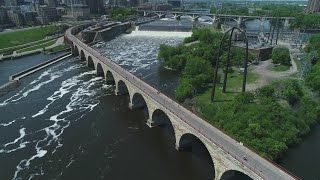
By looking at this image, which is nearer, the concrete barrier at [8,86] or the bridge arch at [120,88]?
the bridge arch at [120,88]

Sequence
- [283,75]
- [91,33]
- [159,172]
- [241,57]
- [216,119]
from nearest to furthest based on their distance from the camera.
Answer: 1. [159,172]
2. [216,119]
3. [283,75]
4. [241,57]
5. [91,33]

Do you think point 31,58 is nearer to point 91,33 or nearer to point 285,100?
point 91,33

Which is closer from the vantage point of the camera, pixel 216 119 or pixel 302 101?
pixel 216 119

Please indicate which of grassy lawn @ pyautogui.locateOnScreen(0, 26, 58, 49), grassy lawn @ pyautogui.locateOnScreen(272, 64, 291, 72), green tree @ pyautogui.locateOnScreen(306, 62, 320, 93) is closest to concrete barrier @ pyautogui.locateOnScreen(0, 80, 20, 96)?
grassy lawn @ pyautogui.locateOnScreen(0, 26, 58, 49)

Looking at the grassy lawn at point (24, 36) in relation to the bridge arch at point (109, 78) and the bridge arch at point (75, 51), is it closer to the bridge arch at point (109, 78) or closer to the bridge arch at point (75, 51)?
the bridge arch at point (75, 51)

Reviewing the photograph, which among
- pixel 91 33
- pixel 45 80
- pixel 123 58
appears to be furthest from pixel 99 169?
pixel 91 33

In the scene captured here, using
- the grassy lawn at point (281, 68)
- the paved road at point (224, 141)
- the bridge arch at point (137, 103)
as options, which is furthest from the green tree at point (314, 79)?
the bridge arch at point (137, 103)
